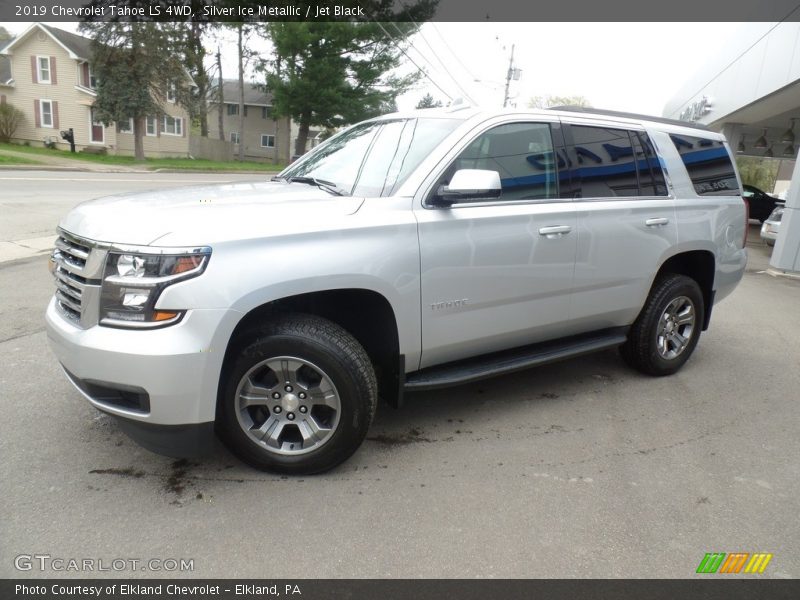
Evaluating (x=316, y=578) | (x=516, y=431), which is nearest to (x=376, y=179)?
(x=516, y=431)

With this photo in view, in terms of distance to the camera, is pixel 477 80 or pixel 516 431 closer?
pixel 516 431

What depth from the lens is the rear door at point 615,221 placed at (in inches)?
159

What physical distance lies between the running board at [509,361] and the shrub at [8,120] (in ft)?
136

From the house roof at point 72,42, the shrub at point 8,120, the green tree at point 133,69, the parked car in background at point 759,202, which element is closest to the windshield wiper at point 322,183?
the parked car in background at point 759,202

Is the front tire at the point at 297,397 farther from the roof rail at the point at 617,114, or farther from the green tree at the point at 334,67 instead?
the green tree at the point at 334,67

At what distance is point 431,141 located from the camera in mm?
3592

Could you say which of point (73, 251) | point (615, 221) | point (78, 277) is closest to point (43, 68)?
point (73, 251)

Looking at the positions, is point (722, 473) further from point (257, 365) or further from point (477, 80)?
point (477, 80)

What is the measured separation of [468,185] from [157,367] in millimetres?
1794

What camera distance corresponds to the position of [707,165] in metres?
4.87

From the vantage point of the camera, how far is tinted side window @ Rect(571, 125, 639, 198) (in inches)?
160

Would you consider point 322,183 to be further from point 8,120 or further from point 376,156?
point 8,120

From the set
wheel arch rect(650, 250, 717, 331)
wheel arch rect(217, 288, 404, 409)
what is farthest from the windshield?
wheel arch rect(650, 250, 717, 331)
